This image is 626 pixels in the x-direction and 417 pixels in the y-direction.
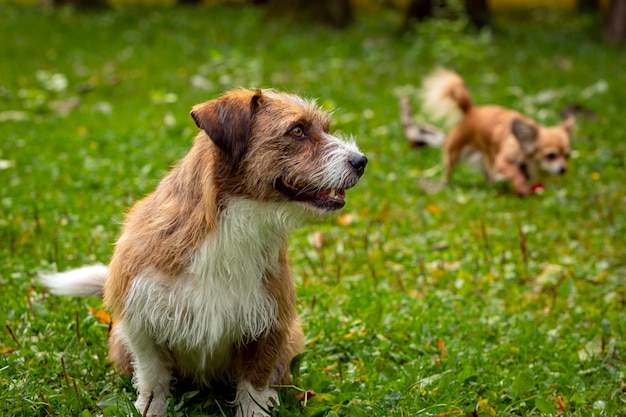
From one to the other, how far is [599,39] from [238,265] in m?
15.6

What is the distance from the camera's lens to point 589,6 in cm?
2283

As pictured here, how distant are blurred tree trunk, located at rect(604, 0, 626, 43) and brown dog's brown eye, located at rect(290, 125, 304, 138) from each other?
14.4 metres

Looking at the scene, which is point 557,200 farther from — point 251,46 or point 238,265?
point 251,46

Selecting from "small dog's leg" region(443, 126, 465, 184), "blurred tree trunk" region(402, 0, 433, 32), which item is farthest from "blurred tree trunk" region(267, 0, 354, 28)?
"small dog's leg" region(443, 126, 465, 184)

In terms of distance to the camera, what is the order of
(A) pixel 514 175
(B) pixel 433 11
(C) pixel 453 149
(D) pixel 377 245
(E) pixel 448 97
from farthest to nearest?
(B) pixel 433 11 → (E) pixel 448 97 → (C) pixel 453 149 → (A) pixel 514 175 → (D) pixel 377 245

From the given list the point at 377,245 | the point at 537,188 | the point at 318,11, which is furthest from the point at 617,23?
the point at 377,245

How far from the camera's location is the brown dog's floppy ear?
313 cm

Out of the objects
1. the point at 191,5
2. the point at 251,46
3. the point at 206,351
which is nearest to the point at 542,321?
the point at 206,351

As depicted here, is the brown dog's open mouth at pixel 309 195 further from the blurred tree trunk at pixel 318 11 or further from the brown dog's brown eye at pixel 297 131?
the blurred tree trunk at pixel 318 11

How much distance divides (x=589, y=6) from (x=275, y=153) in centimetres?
2212

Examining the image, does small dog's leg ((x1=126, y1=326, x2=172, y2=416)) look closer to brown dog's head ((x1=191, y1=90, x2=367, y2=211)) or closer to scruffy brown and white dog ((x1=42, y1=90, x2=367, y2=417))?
scruffy brown and white dog ((x1=42, y1=90, x2=367, y2=417))

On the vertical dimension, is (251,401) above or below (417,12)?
above

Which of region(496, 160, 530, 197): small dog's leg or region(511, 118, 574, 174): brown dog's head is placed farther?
region(511, 118, 574, 174): brown dog's head

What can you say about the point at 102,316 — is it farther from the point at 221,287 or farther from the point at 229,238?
the point at 229,238
